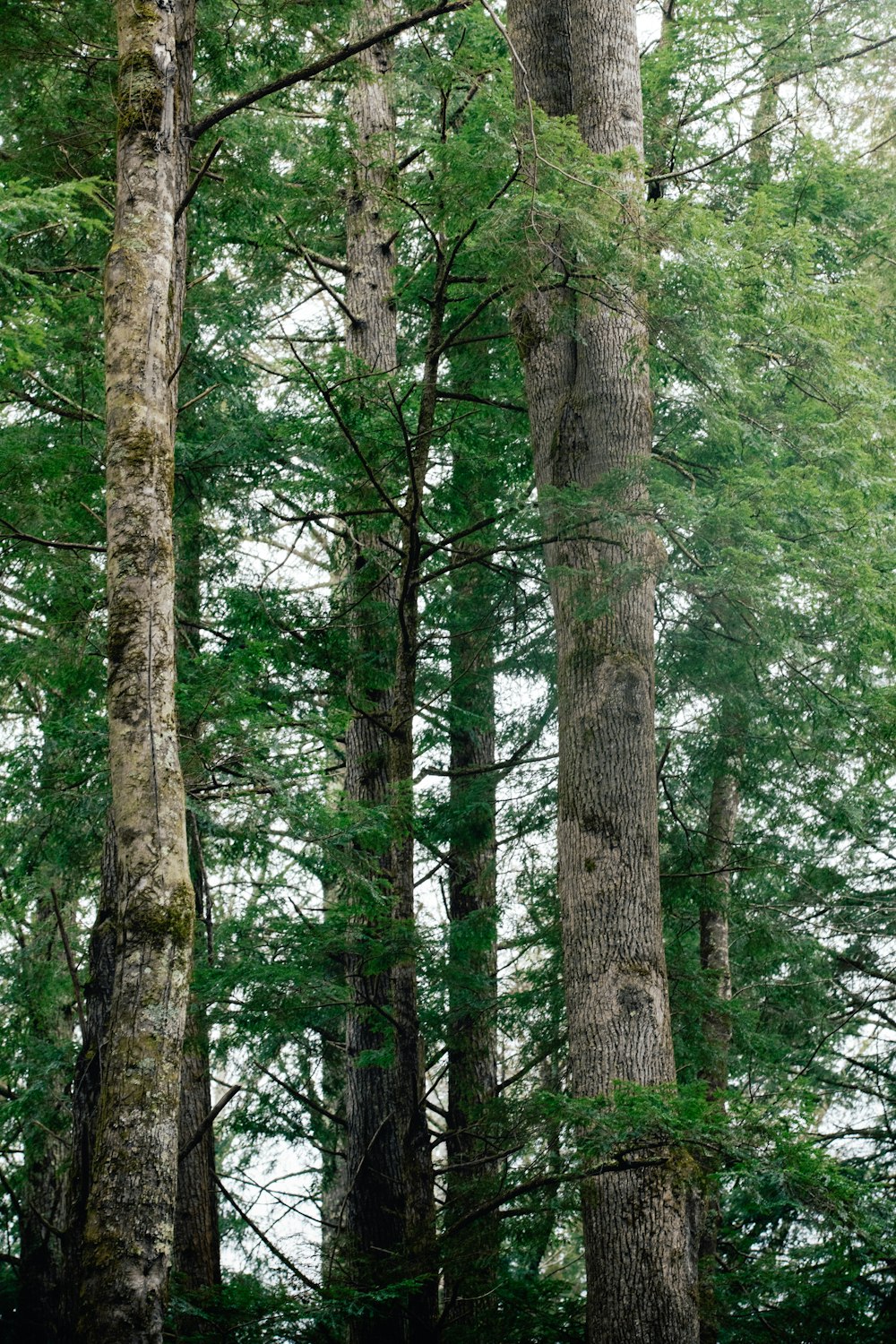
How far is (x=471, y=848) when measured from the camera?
1093cm

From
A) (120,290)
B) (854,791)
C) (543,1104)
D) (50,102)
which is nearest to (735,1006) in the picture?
(854,791)

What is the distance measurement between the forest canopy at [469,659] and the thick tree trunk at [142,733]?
2cm

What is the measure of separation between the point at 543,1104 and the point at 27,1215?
285 inches

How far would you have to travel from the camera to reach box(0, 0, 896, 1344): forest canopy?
16.4 ft

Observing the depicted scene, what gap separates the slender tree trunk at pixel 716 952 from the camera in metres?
8.34

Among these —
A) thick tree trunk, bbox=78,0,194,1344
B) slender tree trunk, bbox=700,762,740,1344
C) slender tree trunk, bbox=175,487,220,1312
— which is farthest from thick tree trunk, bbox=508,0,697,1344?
slender tree trunk, bbox=175,487,220,1312

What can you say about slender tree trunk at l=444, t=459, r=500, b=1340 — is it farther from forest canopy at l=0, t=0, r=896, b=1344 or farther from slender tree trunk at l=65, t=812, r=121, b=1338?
slender tree trunk at l=65, t=812, r=121, b=1338

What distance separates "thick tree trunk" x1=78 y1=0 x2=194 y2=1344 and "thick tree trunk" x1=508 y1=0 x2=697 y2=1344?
2.04m

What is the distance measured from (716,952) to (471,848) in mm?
2389

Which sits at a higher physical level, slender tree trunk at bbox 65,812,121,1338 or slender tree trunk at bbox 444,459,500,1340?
slender tree trunk at bbox 444,459,500,1340

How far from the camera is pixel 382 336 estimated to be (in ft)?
34.6

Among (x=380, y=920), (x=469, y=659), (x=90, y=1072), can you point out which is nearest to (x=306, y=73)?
(x=380, y=920)

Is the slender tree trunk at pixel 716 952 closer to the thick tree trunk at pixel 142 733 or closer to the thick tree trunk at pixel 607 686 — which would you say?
the thick tree trunk at pixel 607 686

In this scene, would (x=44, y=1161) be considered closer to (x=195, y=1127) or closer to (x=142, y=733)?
(x=195, y=1127)
